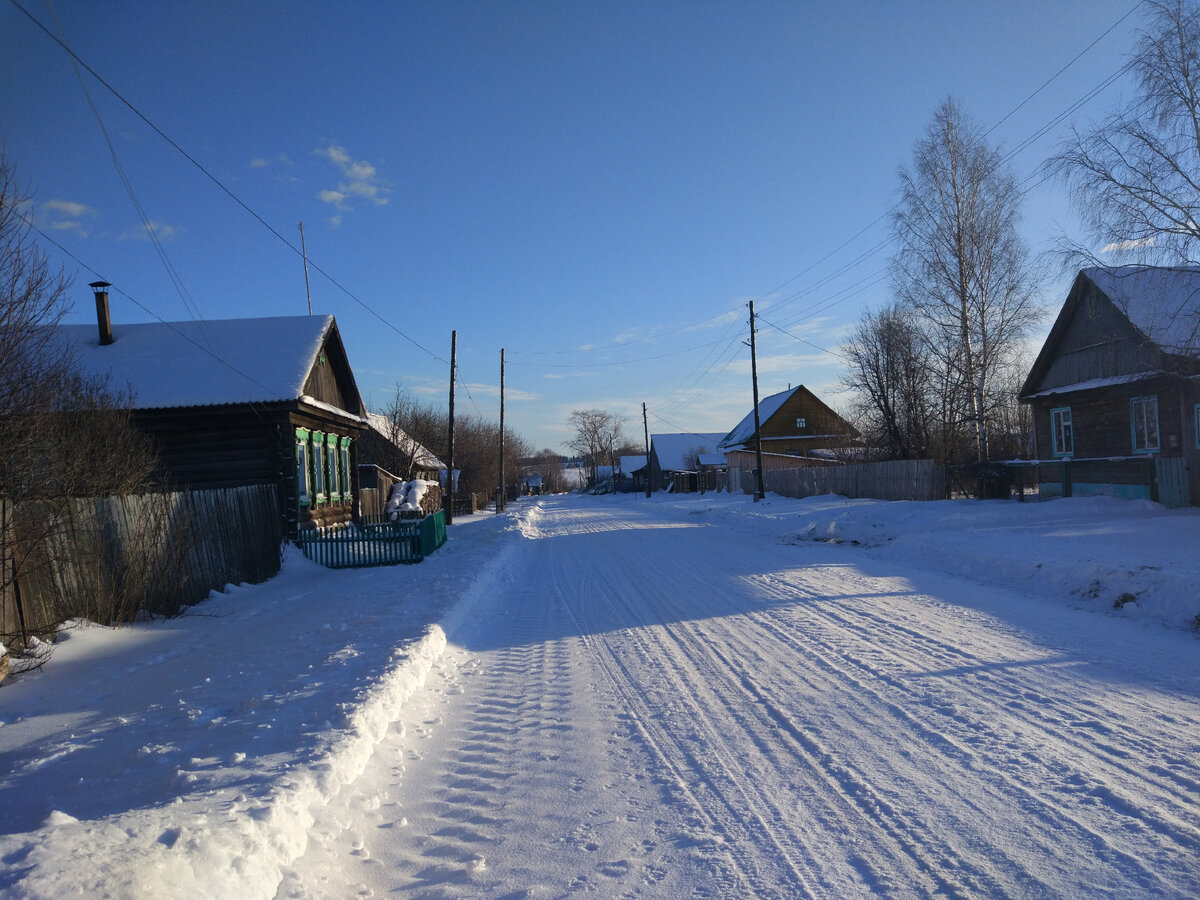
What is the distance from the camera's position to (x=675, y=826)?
3.79 metres

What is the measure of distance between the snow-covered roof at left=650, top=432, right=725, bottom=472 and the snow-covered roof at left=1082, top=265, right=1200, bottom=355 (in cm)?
5769

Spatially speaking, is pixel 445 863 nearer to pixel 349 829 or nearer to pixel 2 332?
pixel 349 829

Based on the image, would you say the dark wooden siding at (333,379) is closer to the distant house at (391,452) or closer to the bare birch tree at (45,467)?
the bare birch tree at (45,467)

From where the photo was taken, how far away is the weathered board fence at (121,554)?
7.64 m

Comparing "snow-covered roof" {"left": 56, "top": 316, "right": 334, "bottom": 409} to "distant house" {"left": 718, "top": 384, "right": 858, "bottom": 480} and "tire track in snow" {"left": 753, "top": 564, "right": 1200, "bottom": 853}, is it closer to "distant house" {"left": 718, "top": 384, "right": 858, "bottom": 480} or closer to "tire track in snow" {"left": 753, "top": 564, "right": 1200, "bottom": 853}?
"tire track in snow" {"left": 753, "top": 564, "right": 1200, "bottom": 853}

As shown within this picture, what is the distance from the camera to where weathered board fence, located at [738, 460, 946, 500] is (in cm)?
2435

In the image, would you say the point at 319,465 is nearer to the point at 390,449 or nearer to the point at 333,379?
the point at 333,379

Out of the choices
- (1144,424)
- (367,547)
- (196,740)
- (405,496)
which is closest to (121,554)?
(196,740)

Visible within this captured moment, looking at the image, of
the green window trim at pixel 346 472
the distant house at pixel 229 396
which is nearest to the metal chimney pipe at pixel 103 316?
the distant house at pixel 229 396

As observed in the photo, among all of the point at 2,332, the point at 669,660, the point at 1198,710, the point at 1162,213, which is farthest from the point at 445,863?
the point at 1162,213

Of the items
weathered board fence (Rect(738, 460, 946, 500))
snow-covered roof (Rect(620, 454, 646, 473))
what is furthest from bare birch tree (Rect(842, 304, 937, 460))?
snow-covered roof (Rect(620, 454, 646, 473))

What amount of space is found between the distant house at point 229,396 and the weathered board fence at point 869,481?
19.0 meters

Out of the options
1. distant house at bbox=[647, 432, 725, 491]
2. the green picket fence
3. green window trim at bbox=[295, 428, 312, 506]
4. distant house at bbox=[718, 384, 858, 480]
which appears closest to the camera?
the green picket fence

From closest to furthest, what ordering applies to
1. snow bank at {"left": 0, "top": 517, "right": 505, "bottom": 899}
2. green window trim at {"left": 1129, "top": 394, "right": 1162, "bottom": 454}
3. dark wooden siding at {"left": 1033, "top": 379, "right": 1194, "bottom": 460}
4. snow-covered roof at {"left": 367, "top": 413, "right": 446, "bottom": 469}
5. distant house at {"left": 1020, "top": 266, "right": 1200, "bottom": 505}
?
snow bank at {"left": 0, "top": 517, "right": 505, "bottom": 899}, distant house at {"left": 1020, "top": 266, "right": 1200, "bottom": 505}, dark wooden siding at {"left": 1033, "top": 379, "right": 1194, "bottom": 460}, green window trim at {"left": 1129, "top": 394, "right": 1162, "bottom": 454}, snow-covered roof at {"left": 367, "top": 413, "right": 446, "bottom": 469}
